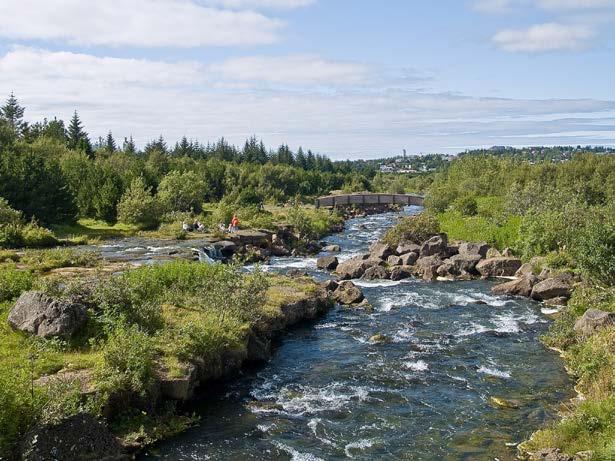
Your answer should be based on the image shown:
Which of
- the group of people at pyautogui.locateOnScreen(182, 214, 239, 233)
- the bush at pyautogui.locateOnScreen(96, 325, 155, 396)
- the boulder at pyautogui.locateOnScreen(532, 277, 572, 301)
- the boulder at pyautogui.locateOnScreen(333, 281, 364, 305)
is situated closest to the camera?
the bush at pyautogui.locateOnScreen(96, 325, 155, 396)

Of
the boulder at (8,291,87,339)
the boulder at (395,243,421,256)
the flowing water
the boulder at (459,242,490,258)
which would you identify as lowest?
the flowing water

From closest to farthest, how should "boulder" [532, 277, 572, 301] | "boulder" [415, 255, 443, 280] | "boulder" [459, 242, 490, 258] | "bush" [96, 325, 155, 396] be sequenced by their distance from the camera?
"bush" [96, 325, 155, 396], "boulder" [532, 277, 572, 301], "boulder" [415, 255, 443, 280], "boulder" [459, 242, 490, 258]

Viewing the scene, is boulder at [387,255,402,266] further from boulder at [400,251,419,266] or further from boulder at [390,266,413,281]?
boulder at [390,266,413,281]

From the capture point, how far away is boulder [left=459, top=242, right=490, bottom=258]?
179ft

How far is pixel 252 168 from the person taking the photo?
13562 centimetres

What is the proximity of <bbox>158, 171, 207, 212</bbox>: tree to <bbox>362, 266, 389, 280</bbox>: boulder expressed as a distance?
42.6 meters

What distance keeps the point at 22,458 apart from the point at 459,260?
1624 inches

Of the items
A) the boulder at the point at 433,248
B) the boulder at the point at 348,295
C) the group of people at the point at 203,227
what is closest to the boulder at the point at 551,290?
the boulder at the point at 348,295

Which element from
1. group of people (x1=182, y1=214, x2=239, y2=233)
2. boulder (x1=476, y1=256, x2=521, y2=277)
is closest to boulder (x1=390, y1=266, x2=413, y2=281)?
boulder (x1=476, y1=256, x2=521, y2=277)

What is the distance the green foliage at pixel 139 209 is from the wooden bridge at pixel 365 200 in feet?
158

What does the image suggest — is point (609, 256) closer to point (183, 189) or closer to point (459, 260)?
Answer: point (459, 260)

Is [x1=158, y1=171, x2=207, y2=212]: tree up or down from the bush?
up

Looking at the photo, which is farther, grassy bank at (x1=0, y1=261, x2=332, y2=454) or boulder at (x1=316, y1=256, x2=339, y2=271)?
boulder at (x1=316, y1=256, x2=339, y2=271)

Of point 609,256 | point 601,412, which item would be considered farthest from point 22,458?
point 609,256
